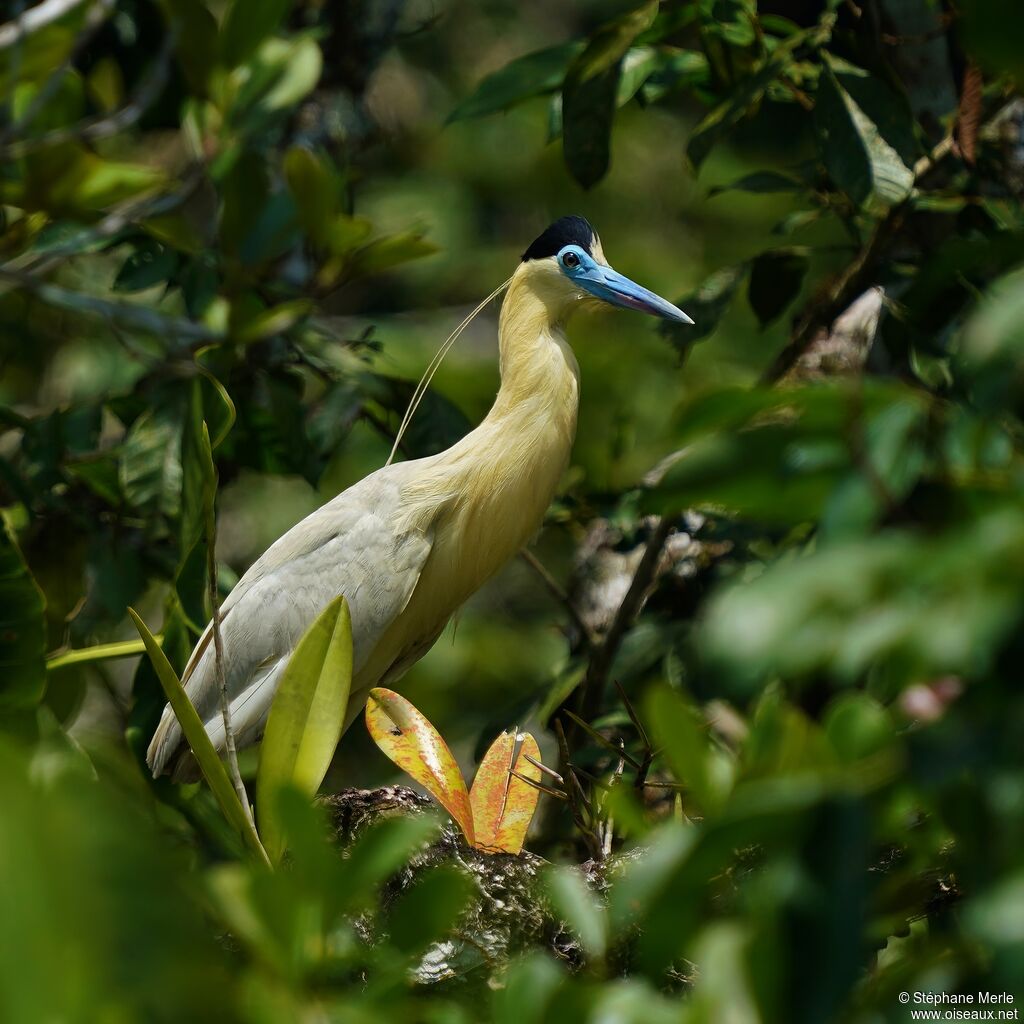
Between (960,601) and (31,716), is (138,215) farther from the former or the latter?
(960,601)

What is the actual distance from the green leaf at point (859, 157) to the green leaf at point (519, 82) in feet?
1.73

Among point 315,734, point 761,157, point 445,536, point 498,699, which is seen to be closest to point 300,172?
point 315,734

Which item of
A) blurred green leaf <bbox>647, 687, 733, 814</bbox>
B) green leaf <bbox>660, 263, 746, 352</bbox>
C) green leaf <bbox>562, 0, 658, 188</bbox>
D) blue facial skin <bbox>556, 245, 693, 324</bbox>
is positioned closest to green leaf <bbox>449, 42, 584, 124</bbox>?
green leaf <bbox>562, 0, 658, 188</bbox>

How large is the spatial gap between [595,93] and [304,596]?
1.23 m

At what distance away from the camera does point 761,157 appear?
26.1 ft

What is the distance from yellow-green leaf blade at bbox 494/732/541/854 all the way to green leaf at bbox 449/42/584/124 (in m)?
1.21

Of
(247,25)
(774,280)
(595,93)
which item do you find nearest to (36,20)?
(247,25)

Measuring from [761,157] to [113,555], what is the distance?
619cm

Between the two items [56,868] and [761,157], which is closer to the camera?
[56,868]

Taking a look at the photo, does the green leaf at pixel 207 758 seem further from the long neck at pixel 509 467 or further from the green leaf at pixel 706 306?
the green leaf at pixel 706 306

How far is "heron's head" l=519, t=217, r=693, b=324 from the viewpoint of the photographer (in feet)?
9.42

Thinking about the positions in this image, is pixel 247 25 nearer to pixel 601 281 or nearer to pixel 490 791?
pixel 601 281

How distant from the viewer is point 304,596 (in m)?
2.84

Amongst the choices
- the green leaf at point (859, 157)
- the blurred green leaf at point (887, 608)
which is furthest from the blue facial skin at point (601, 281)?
the blurred green leaf at point (887, 608)
